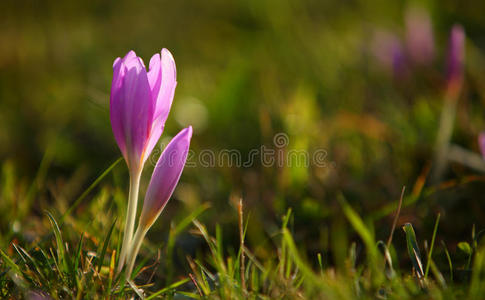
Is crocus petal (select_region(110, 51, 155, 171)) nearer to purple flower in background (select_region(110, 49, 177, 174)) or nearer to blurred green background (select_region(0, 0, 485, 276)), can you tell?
purple flower in background (select_region(110, 49, 177, 174))

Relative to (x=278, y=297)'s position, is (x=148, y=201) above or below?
above

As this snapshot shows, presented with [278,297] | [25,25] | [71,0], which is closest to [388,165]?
[278,297]

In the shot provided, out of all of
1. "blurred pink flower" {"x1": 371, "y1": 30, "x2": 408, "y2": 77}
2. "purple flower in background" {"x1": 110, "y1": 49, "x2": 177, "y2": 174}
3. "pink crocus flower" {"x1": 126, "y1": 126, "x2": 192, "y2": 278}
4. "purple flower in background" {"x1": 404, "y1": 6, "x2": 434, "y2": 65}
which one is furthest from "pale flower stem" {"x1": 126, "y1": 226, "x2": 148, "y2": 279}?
"purple flower in background" {"x1": 404, "y1": 6, "x2": 434, "y2": 65}

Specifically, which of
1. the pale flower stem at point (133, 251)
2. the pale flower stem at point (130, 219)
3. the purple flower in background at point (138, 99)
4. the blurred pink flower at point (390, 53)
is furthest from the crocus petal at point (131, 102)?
the blurred pink flower at point (390, 53)

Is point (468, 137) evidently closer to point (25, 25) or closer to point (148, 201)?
point (148, 201)

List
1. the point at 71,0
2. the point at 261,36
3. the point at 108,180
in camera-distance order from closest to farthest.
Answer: the point at 108,180
the point at 261,36
the point at 71,0

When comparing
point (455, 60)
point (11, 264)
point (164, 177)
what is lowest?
point (11, 264)

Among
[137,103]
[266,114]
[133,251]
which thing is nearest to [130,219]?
[133,251]

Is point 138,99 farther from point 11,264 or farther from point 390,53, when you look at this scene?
point 390,53
